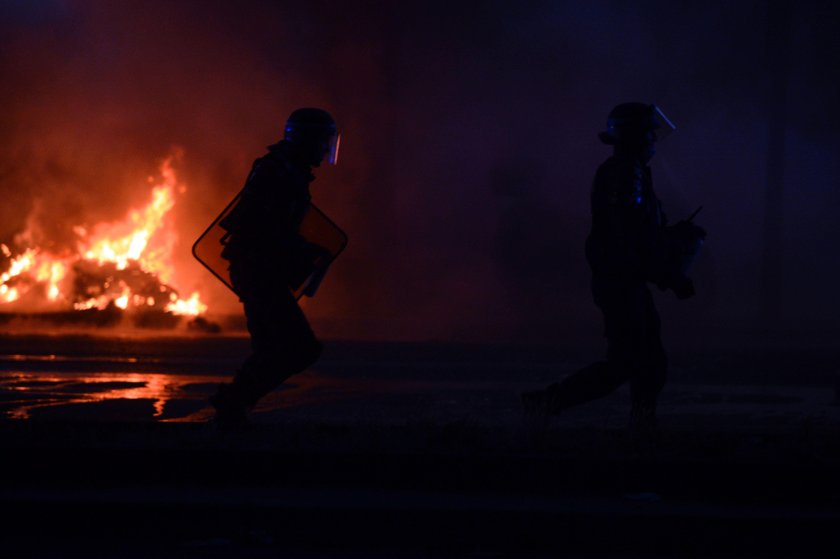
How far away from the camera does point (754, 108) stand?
22.8 m

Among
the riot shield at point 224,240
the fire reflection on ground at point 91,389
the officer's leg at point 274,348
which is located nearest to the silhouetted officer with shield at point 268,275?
the officer's leg at point 274,348

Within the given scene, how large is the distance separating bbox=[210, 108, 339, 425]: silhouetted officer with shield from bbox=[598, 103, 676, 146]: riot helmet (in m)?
1.72

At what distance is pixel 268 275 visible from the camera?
19.8 ft

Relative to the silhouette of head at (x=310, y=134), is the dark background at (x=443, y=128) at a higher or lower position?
higher

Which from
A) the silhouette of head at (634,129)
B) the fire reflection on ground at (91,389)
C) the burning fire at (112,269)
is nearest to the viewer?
the silhouette of head at (634,129)

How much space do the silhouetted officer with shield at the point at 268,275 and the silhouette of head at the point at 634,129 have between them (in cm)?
173

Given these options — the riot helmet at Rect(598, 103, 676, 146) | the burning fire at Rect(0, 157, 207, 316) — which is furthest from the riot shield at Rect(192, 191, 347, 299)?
the burning fire at Rect(0, 157, 207, 316)

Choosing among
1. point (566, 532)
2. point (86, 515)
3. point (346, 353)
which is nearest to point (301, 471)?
point (86, 515)

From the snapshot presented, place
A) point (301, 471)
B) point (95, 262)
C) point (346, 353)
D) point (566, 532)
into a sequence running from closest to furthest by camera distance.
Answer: point (566, 532) < point (301, 471) < point (346, 353) < point (95, 262)

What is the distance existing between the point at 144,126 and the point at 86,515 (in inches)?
777

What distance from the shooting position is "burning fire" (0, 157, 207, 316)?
1981 cm

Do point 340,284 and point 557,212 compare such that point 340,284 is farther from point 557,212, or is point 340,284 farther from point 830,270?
point 830,270

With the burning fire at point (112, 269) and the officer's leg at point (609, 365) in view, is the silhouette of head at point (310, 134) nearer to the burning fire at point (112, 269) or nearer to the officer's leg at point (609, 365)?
the officer's leg at point (609, 365)

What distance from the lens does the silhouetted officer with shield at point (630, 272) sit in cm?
602
